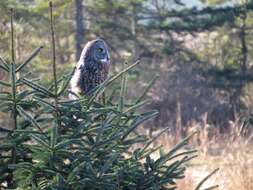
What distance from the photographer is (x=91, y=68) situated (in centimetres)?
410

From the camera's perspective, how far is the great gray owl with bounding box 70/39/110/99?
13.4ft

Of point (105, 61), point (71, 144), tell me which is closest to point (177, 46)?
point (105, 61)

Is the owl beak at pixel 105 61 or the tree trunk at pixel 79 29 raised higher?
the owl beak at pixel 105 61

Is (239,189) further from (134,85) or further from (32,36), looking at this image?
(134,85)

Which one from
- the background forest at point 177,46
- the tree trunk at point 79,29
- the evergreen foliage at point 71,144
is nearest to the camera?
the evergreen foliage at point 71,144

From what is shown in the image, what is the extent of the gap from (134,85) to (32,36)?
3.94 m

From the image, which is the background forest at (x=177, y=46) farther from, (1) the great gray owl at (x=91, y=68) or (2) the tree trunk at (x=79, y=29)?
(1) the great gray owl at (x=91, y=68)

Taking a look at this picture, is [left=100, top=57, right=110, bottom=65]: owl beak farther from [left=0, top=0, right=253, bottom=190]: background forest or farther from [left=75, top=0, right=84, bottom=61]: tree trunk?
[left=75, top=0, right=84, bottom=61]: tree trunk

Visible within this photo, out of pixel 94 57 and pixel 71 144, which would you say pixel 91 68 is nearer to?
pixel 94 57

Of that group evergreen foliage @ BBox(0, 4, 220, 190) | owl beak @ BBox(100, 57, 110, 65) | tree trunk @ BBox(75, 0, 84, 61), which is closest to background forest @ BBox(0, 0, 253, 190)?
tree trunk @ BBox(75, 0, 84, 61)

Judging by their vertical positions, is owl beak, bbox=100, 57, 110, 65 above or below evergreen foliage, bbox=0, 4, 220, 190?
above

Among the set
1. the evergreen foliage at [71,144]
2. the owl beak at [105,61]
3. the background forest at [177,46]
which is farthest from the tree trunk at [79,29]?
the evergreen foliage at [71,144]

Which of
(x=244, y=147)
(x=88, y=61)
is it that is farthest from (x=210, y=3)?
(x=88, y=61)

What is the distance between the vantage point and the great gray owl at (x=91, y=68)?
4.08 metres
